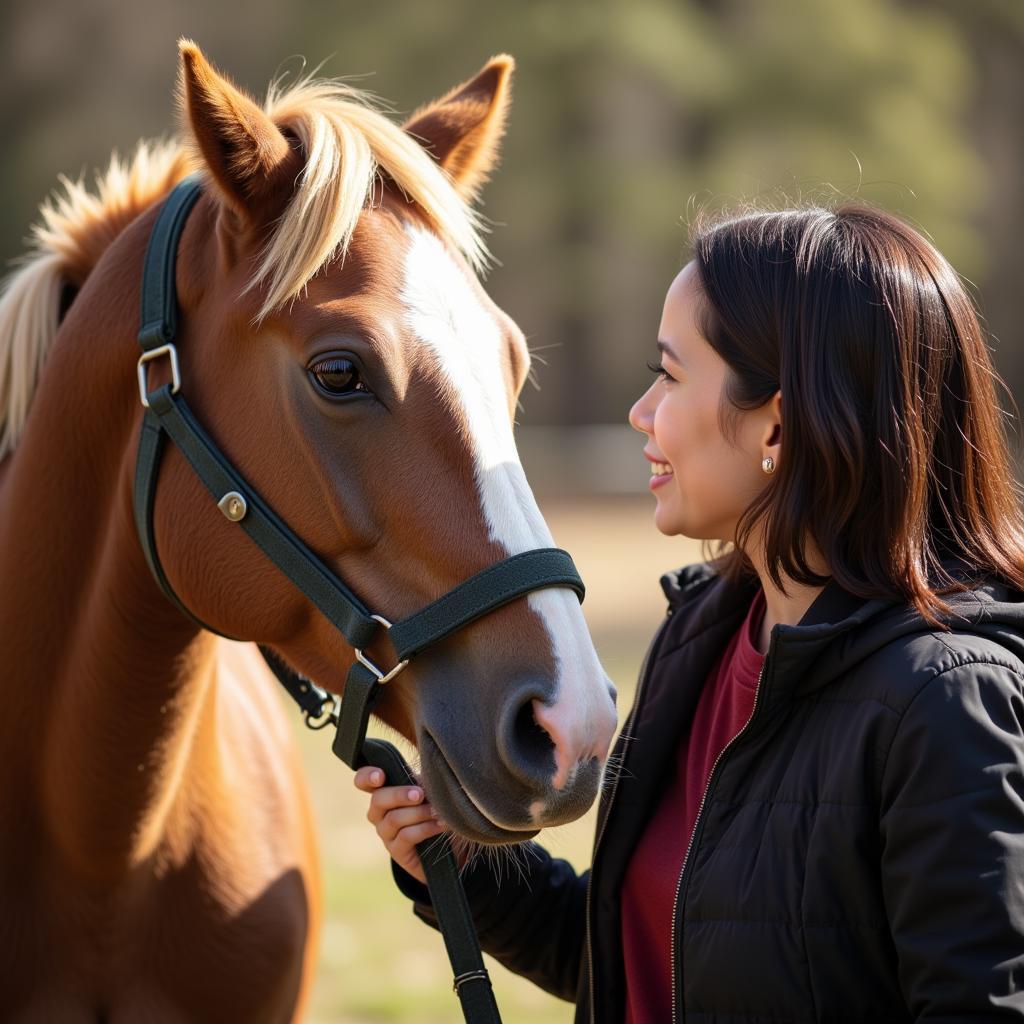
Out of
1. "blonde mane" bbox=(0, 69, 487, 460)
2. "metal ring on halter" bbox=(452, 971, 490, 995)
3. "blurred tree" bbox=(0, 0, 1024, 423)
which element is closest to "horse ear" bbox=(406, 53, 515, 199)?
"blonde mane" bbox=(0, 69, 487, 460)

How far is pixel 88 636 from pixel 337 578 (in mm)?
522

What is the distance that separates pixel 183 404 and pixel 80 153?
18920 millimetres

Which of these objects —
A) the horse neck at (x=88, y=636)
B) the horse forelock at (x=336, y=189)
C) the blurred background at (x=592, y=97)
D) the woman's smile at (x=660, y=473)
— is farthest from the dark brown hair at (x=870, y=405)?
the blurred background at (x=592, y=97)

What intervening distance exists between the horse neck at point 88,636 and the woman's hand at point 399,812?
0.41 m

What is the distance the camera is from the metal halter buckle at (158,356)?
211cm

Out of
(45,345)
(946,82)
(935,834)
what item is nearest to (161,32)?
(946,82)

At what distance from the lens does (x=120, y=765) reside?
2.19 metres

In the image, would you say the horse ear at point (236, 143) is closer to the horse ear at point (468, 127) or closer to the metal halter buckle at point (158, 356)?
the metal halter buckle at point (158, 356)

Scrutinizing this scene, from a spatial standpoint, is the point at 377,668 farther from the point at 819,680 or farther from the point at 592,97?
the point at 592,97

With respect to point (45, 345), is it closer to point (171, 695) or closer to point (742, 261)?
point (171, 695)

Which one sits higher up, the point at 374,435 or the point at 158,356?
the point at 158,356

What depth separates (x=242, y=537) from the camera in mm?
2066

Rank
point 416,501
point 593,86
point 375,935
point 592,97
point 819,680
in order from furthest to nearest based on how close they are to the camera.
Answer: point 592,97, point 593,86, point 375,935, point 416,501, point 819,680

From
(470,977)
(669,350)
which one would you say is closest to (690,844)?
(470,977)
